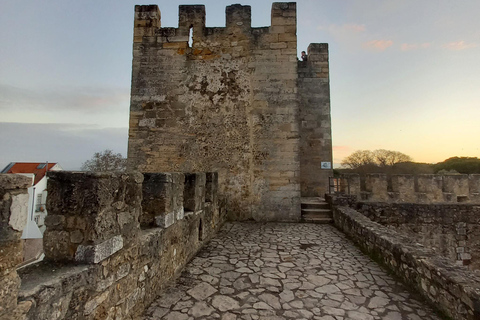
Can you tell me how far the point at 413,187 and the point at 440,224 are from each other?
3.26 m

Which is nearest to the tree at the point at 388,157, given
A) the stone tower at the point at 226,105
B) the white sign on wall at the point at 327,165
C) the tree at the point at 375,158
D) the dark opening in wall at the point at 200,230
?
the tree at the point at 375,158

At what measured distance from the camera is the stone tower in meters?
7.09

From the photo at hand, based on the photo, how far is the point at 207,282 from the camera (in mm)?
3150

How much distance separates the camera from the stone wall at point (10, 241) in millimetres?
1113

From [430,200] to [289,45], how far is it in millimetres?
8716

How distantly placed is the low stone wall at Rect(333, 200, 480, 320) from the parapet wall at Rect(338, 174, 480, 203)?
5.79 metres

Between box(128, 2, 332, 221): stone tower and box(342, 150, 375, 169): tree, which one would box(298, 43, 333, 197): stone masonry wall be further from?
box(342, 150, 375, 169): tree

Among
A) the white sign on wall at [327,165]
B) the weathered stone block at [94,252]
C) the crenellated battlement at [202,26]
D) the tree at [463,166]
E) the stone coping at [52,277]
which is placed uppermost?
the crenellated battlement at [202,26]

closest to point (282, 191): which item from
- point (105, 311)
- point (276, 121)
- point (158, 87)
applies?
point (276, 121)

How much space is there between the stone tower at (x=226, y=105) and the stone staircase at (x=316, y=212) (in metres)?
0.42

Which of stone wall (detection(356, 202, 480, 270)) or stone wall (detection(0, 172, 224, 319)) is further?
stone wall (detection(356, 202, 480, 270))

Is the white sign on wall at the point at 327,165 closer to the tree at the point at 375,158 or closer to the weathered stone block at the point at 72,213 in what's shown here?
the weathered stone block at the point at 72,213

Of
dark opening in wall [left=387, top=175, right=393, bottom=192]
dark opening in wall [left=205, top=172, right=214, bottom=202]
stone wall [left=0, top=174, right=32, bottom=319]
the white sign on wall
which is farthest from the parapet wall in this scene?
stone wall [left=0, top=174, right=32, bottom=319]

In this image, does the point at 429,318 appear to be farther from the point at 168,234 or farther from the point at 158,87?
the point at 158,87
